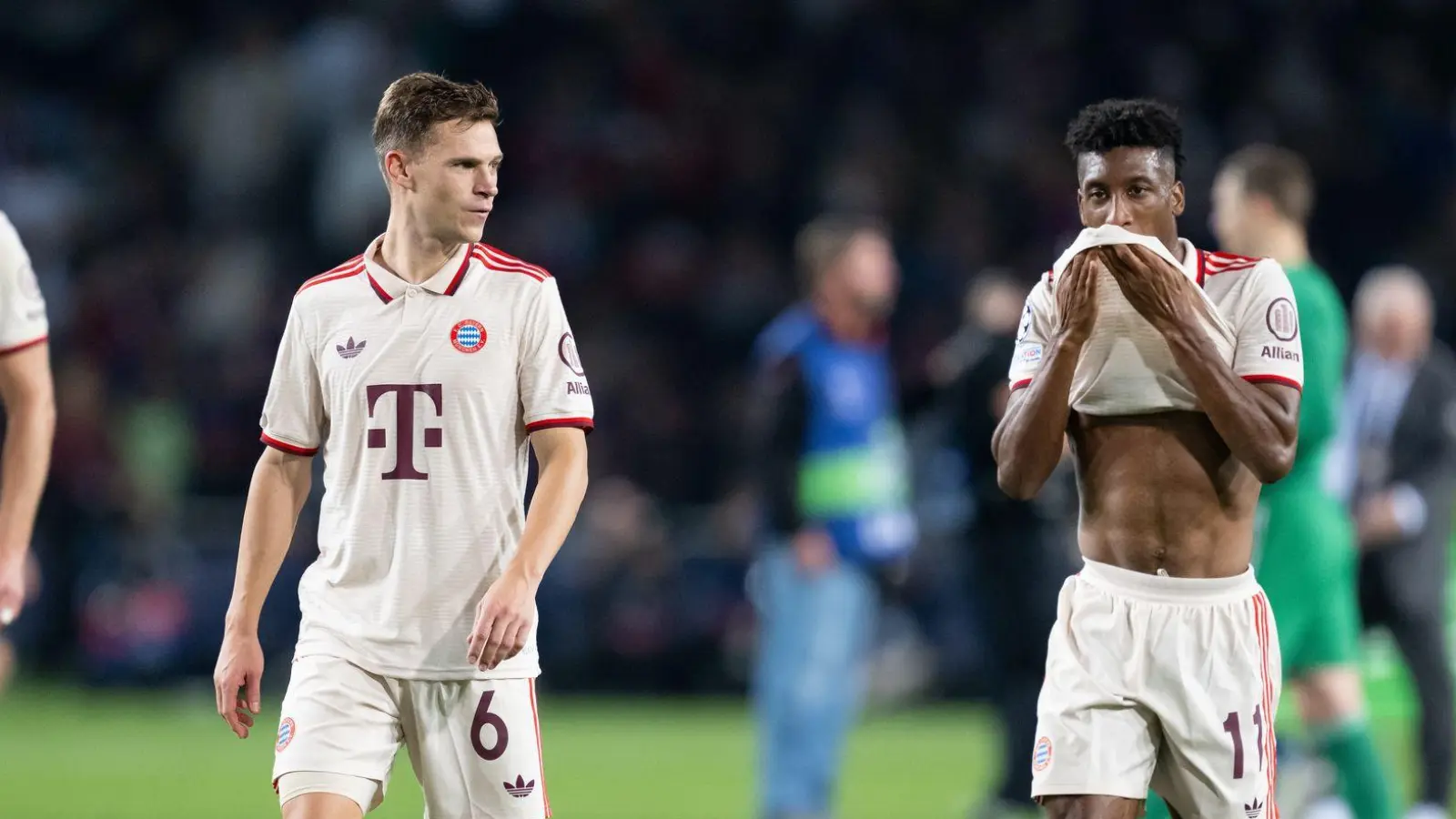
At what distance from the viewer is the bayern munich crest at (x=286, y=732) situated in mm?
4582

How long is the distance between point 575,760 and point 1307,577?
5.75 metres

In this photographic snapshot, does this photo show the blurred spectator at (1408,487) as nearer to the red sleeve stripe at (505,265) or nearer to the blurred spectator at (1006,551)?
the blurred spectator at (1006,551)

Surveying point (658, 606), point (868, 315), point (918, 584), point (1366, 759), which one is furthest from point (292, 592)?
point (1366, 759)

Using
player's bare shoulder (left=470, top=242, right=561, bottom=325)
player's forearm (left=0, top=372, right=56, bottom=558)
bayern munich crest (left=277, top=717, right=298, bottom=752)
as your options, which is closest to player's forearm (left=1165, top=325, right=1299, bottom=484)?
player's bare shoulder (left=470, top=242, right=561, bottom=325)

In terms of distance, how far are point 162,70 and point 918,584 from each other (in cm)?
904

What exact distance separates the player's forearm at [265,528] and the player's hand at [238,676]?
0.12ft

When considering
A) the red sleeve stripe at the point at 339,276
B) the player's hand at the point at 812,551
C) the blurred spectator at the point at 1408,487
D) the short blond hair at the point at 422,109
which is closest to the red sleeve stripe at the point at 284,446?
the red sleeve stripe at the point at 339,276

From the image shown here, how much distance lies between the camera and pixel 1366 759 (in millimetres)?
6801

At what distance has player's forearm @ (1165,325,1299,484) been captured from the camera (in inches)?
175

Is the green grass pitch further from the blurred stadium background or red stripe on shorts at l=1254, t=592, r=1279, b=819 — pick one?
red stripe on shorts at l=1254, t=592, r=1279, b=819

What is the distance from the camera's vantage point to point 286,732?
181 inches

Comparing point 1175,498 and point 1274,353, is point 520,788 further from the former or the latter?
point 1274,353

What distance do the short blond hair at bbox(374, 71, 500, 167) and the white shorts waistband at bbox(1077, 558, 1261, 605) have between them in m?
1.92

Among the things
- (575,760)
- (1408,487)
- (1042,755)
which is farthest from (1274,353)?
(575,760)
